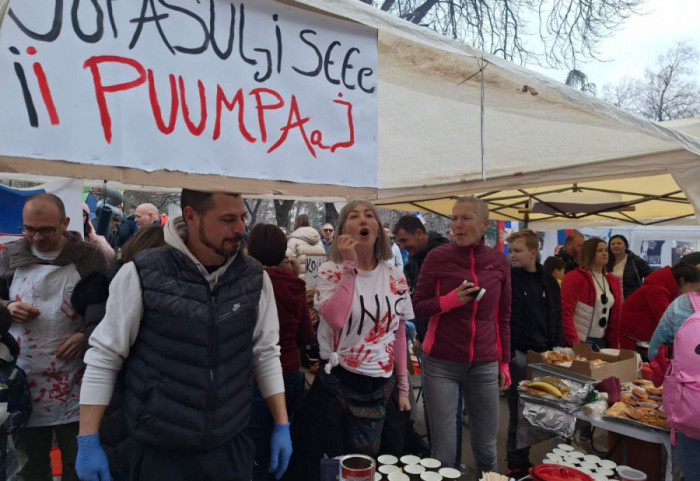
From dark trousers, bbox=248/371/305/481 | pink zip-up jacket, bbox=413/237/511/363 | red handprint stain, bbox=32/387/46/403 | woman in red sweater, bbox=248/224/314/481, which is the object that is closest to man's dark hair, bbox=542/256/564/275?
pink zip-up jacket, bbox=413/237/511/363

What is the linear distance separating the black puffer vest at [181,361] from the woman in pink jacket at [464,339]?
1587 millimetres

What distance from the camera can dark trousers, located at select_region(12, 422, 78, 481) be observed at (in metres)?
2.49

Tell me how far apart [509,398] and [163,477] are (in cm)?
307

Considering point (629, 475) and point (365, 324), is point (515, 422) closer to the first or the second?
point (629, 475)

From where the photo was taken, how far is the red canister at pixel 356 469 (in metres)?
1.74

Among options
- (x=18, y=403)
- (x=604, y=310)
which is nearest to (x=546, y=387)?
(x=604, y=310)

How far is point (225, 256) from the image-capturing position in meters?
1.80

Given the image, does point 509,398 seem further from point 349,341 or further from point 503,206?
point 503,206

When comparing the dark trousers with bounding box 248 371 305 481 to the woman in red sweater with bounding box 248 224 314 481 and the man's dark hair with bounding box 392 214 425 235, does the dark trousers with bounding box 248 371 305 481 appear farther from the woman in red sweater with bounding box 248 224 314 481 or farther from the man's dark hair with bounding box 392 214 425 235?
the man's dark hair with bounding box 392 214 425 235

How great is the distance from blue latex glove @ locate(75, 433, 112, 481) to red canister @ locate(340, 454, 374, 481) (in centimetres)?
83

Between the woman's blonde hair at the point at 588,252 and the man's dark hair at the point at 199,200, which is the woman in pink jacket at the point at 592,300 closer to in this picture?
the woman's blonde hair at the point at 588,252

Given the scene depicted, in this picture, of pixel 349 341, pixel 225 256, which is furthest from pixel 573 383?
pixel 225 256

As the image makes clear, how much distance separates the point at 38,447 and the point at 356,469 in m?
1.82

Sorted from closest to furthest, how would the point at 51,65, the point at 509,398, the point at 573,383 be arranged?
the point at 51,65
the point at 573,383
the point at 509,398
